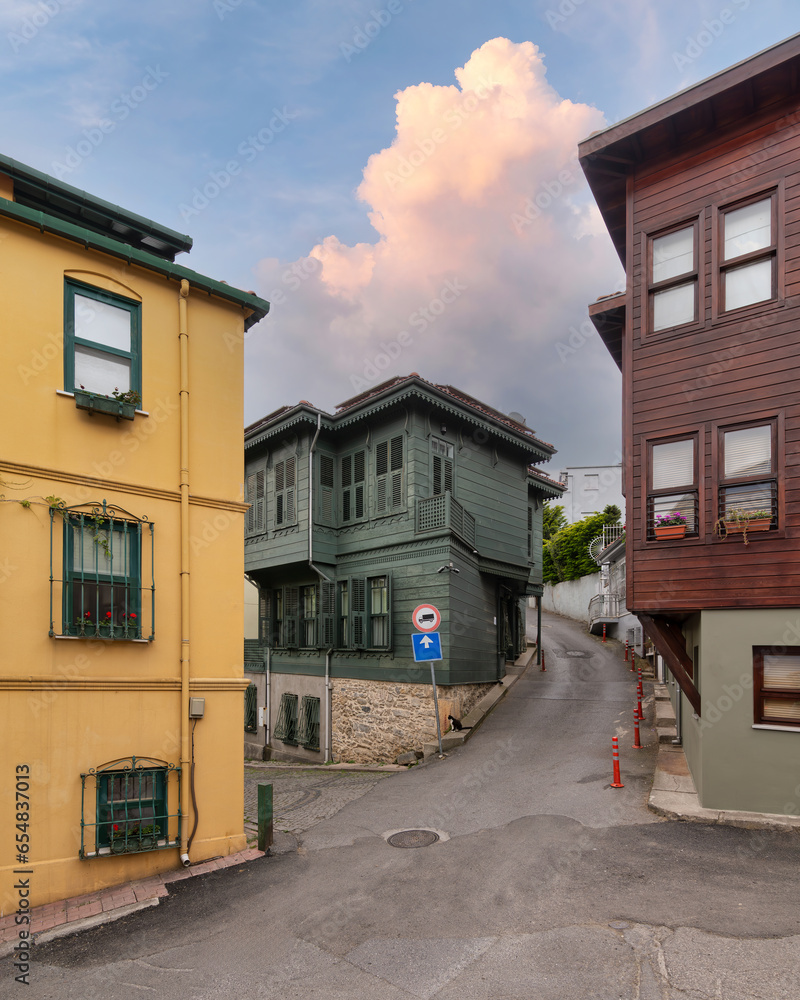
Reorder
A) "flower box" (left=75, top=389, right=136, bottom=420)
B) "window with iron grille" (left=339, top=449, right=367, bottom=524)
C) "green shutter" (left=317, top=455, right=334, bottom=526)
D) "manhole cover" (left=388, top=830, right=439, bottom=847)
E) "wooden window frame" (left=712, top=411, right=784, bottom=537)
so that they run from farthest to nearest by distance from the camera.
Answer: "green shutter" (left=317, top=455, right=334, bottom=526), "window with iron grille" (left=339, top=449, right=367, bottom=524), "wooden window frame" (left=712, top=411, right=784, bottom=537), "manhole cover" (left=388, top=830, right=439, bottom=847), "flower box" (left=75, top=389, right=136, bottom=420)

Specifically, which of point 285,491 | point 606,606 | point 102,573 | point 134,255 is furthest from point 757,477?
point 606,606

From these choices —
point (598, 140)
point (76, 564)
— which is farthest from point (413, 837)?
point (598, 140)

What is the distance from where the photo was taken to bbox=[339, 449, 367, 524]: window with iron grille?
781 inches

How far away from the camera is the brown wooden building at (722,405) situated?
31.8 feet

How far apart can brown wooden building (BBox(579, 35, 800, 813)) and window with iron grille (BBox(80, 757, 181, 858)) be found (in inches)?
288

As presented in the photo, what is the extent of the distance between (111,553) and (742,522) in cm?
879

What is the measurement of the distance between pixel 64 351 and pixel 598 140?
9.38m

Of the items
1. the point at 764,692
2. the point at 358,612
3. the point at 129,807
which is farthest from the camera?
the point at 358,612

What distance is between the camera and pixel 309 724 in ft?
67.7

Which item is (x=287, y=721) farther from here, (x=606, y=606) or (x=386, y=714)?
(x=606, y=606)

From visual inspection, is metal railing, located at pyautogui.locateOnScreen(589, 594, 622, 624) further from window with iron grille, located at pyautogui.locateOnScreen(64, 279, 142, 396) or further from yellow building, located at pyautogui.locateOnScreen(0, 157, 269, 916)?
window with iron grille, located at pyautogui.locateOnScreen(64, 279, 142, 396)

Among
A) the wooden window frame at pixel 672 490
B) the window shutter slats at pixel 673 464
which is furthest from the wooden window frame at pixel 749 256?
the window shutter slats at pixel 673 464

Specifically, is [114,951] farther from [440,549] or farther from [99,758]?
[440,549]

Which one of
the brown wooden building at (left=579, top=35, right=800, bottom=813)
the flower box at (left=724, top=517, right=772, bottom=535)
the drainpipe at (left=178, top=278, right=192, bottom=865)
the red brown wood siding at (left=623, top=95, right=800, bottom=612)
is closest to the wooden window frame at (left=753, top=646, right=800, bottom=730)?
the brown wooden building at (left=579, top=35, right=800, bottom=813)
